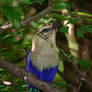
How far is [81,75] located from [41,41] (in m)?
0.61

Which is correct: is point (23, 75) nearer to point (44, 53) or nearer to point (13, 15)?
point (13, 15)

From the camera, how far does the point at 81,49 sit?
273 cm

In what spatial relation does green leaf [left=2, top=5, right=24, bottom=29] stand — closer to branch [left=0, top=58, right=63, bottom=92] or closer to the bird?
branch [left=0, top=58, right=63, bottom=92]

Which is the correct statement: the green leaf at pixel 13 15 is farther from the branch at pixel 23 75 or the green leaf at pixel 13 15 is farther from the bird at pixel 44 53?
the bird at pixel 44 53

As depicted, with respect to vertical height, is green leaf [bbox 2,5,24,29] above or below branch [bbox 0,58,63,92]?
above

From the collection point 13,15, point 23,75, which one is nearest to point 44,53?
point 23,75

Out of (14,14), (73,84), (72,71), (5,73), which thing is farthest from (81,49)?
(14,14)

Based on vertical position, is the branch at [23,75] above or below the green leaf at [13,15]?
below

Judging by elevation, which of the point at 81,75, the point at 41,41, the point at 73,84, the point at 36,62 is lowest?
the point at 73,84

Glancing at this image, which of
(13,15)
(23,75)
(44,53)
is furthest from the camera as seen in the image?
(44,53)

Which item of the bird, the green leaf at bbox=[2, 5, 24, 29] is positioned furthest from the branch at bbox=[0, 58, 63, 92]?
the bird

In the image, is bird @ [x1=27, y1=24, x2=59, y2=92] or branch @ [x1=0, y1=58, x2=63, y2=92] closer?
branch @ [x1=0, y1=58, x2=63, y2=92]

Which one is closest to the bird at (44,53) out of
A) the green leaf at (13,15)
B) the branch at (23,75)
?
the branch at (23,75)

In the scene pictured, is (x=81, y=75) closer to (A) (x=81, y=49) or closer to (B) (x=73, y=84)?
(B) (x=73, y=84)
